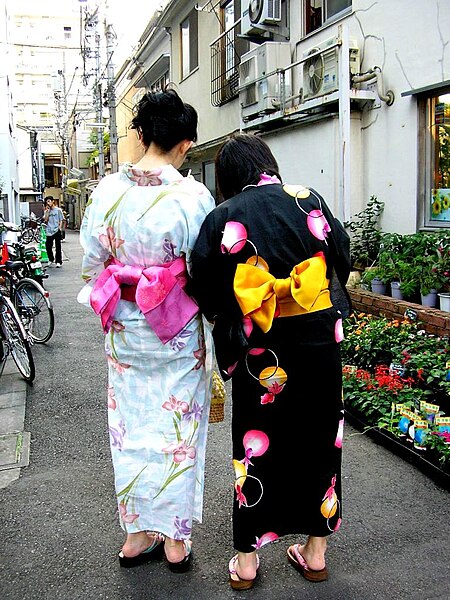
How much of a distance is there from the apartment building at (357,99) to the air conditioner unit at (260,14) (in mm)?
15

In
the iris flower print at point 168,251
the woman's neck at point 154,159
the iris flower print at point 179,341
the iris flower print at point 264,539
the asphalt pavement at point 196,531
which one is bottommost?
the asphalt pavement at point 196,531

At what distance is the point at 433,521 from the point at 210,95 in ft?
40.8

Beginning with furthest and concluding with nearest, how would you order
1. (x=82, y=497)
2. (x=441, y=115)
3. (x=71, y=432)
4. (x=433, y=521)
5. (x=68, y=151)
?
(x=68, y=151) < (x=441, y=115) < (x=71, y=432) < (x=82, y=497) < (x=433, y=521)

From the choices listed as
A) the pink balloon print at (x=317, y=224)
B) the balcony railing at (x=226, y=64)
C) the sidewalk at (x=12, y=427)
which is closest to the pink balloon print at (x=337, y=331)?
the pink balloon print at (x=317, y=224)

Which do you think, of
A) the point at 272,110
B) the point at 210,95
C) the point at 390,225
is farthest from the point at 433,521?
the point at 210,95

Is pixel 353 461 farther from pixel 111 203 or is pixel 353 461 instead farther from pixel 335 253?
pixel 111 203

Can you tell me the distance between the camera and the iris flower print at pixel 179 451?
277cm

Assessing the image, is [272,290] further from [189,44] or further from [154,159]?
[189,44]

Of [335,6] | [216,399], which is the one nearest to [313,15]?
[335,6]

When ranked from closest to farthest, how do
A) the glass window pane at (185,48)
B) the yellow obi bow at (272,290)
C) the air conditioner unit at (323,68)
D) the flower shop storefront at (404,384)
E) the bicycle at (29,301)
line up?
the yellow obi bow at (272,290), the flower shop storefront at (404,384), the bicycle at (29,301), the air conditioner unit at (323,68), the glass window pane at (185,48)

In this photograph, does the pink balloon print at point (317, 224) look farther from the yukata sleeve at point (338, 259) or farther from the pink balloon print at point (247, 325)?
the pink balloon print at point (247, 325)

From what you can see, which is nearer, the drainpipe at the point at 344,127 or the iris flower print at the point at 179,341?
the iris flower print at the point at 179,341

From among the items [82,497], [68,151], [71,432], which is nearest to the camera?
[82,497]

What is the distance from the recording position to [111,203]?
2717mm
